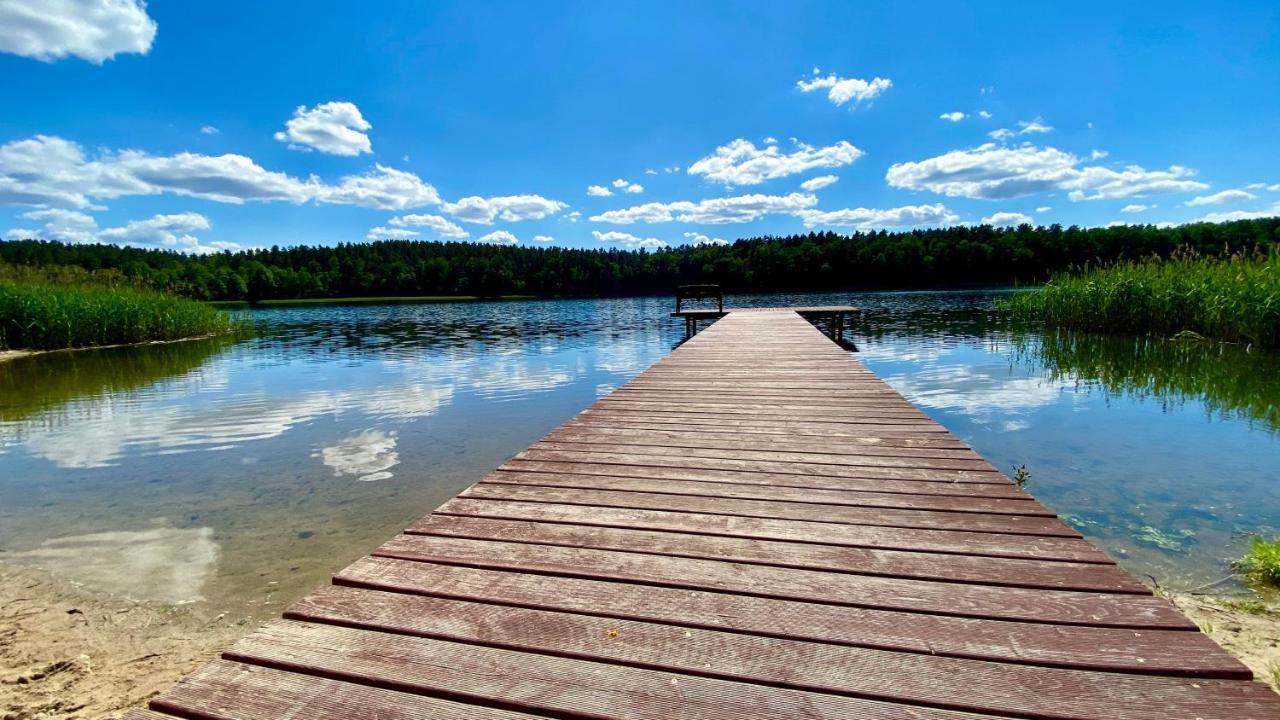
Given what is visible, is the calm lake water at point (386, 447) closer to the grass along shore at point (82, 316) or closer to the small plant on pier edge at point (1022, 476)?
the small plant on pier edge at point (1022, 476)

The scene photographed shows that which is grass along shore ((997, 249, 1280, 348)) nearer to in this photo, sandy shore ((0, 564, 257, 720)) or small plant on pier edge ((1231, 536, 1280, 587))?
small plant on pier edge ((1231, 536, 1280, 587))

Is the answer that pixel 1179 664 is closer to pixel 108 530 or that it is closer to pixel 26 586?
pixel 26 586

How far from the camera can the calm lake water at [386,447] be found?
4.45m

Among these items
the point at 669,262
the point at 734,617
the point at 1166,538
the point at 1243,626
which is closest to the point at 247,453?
the point at 734,617

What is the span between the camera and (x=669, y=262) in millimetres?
96312

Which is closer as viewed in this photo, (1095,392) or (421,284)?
(1095,392)

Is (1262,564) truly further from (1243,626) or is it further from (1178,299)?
(1178,299)

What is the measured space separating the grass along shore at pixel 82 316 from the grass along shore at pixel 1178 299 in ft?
97.7

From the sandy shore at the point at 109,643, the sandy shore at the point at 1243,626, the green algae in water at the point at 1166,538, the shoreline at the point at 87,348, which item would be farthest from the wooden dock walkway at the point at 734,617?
the shoreline at the point at 87,348

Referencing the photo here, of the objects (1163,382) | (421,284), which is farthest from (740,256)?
(1163,382)

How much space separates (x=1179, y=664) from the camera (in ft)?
5.57

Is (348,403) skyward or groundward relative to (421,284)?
groundward

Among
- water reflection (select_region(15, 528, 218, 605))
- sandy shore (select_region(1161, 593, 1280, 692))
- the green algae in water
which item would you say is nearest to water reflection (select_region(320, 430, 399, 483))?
water reflection (select_region(15, 528, 218, 605))

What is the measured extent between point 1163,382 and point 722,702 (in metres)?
11.9
